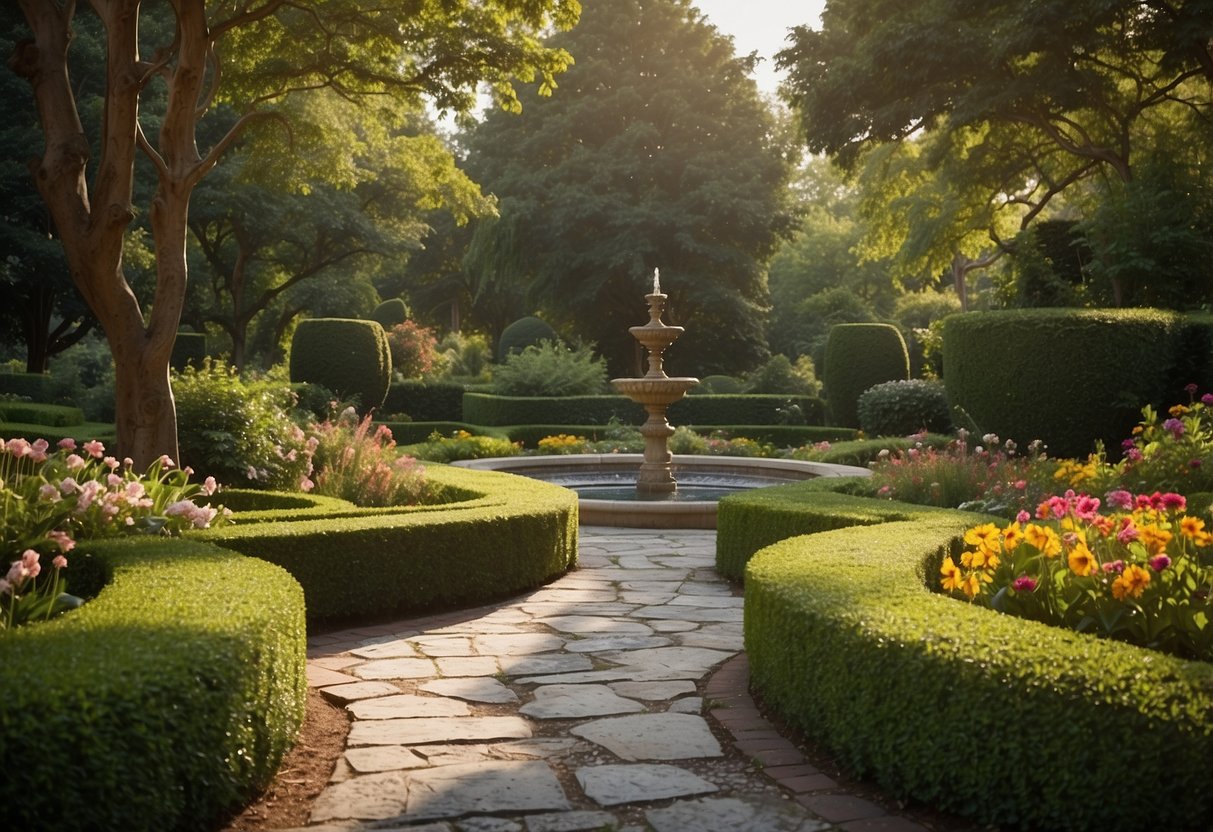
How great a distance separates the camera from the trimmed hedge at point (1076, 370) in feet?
39.5

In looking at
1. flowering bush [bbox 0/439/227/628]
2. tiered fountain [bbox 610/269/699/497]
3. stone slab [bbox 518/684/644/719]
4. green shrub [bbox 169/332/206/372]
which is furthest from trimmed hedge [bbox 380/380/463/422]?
stone slab [bbox 518/684/644/719]

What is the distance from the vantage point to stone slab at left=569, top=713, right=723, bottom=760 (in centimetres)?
422

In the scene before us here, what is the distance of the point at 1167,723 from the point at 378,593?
4675 mm

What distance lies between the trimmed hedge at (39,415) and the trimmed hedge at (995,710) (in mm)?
16694

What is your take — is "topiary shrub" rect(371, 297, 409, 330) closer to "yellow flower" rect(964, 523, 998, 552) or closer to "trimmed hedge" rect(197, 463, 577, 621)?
"trimmed hedge" rect(197, 463, 577, 621)

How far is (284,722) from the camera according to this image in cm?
397

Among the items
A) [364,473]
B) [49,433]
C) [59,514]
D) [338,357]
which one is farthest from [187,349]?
[59,514]

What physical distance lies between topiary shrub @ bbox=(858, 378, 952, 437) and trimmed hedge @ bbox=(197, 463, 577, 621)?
40.1 feet

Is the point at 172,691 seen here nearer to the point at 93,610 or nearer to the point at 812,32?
the point at 93,610

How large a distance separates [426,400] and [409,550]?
67.0 feet

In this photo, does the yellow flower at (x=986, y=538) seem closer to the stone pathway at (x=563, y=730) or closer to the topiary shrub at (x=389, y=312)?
the stone pathway at (x=563, y=730)

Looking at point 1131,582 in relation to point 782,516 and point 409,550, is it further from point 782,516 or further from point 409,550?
point 409,550

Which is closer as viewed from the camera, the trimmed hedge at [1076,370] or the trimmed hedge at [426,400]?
the trimmed hedge at [1076,370]

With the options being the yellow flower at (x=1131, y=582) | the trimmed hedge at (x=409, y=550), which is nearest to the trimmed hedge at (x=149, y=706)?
the trimmed hedge at (x=409, y=550)
